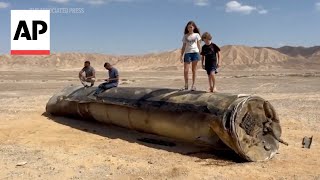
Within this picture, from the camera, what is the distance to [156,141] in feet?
28.4

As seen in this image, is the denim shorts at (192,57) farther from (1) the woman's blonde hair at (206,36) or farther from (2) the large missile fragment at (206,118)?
Answer: (2) the large missile fragment at (206,118)

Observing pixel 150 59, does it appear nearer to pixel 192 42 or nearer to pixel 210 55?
pixel 210 55

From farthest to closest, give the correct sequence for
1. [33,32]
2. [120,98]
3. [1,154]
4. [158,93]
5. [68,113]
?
[33,32], [68,113], [120,98], [158,93], [1,154]

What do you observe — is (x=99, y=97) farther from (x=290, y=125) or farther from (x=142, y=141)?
(x=290, y=125)

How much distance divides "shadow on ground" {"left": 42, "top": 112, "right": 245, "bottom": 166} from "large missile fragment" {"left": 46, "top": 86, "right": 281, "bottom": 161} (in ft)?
0.65

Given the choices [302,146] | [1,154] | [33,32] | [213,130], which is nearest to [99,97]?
[1,154]

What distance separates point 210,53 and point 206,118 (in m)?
2.59

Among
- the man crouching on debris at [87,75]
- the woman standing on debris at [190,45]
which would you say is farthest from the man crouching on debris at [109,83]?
the woman standing on debris at [190,45]

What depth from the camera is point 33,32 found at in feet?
71.5

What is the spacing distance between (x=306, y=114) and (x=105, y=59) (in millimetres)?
95374

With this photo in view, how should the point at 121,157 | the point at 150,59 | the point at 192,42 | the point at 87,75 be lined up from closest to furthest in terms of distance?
the point at 121,157 < the point at 192,42 < the point at 87,75 < the point at 150,59

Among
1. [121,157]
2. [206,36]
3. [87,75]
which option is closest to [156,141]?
[121,157]

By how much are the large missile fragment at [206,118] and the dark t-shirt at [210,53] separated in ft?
4.75

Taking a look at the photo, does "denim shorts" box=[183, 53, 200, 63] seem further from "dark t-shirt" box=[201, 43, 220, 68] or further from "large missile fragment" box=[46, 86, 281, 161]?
"large missile fragment" box=[46, 86, 281, 161]
